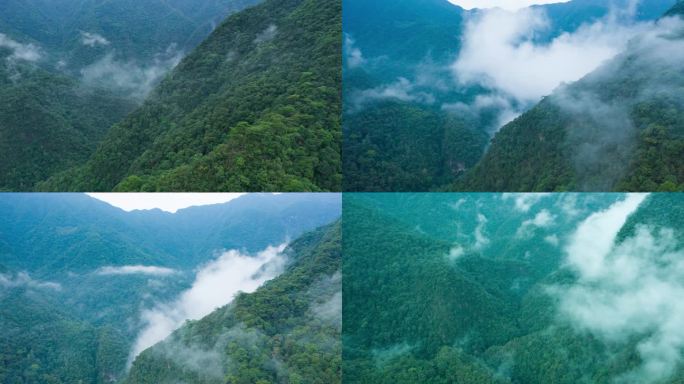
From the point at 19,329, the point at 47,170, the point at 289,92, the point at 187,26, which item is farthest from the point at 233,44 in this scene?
the point at 187,26

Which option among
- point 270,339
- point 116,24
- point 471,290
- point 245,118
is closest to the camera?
point 270,339

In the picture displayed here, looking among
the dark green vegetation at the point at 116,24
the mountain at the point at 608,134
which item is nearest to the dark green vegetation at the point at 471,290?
the mountain at the point at 608,134

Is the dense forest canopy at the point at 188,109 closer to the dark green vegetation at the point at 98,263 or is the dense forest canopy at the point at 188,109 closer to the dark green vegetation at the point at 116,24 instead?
the dark green vegetation at the point at 116,24

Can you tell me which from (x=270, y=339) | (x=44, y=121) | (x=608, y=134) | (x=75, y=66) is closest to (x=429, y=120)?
(x=608, y=134)

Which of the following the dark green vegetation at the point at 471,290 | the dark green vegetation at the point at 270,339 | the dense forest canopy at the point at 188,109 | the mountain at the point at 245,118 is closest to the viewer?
the dark green vegetation at the point at 270,339

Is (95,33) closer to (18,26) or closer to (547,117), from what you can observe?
(18,26)

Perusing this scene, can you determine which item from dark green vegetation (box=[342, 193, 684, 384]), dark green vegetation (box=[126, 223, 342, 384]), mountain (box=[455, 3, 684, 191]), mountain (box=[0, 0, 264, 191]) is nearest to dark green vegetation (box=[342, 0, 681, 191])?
mountain (box=[455, 3, 684, 191])

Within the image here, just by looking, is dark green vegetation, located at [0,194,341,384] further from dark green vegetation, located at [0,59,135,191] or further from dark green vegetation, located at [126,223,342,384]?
dark green vegetation, located at [0,59,135,191]

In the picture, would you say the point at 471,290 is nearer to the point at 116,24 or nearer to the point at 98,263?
the point at 98,263
